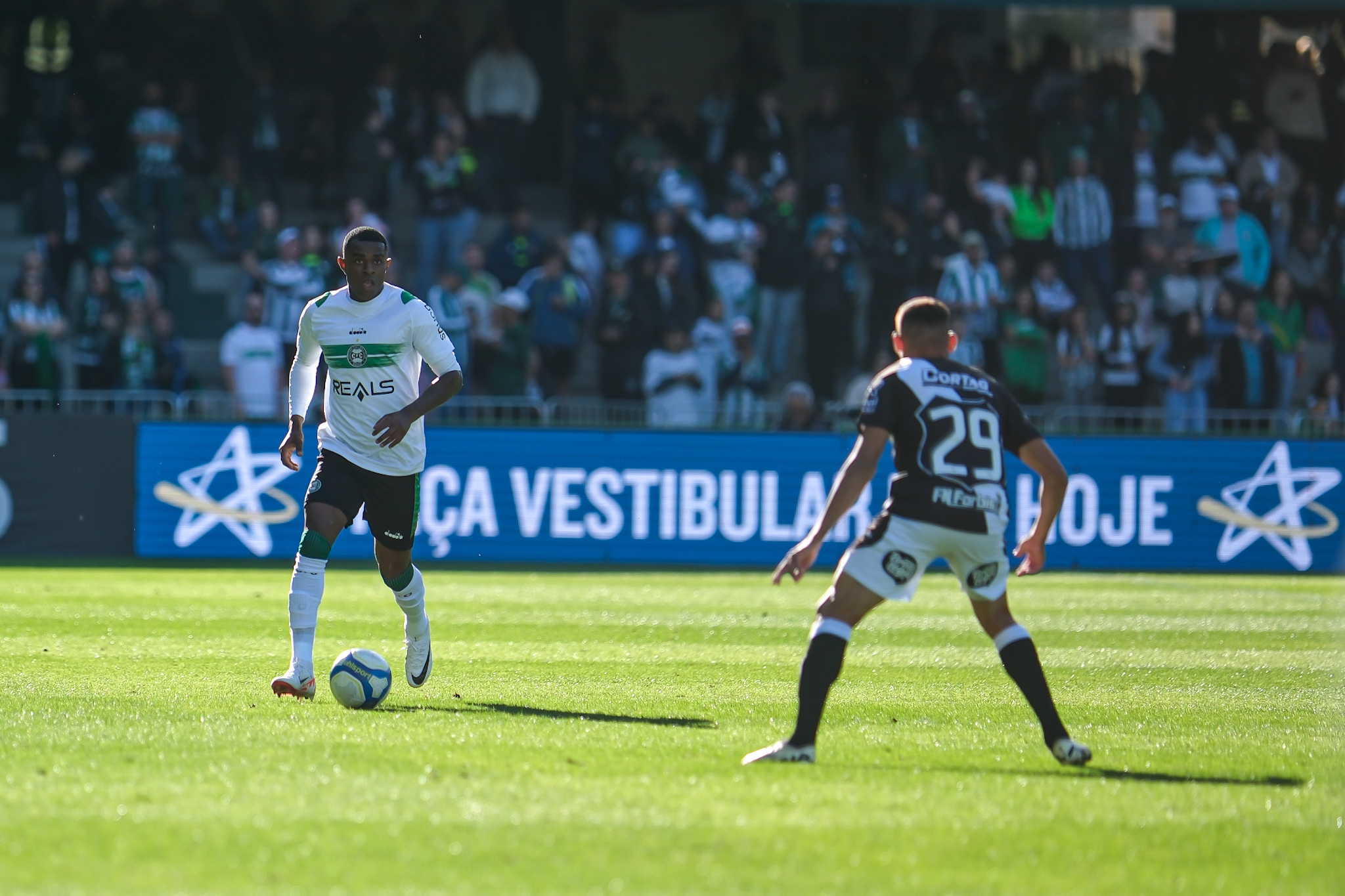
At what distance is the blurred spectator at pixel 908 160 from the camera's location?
73.9ft

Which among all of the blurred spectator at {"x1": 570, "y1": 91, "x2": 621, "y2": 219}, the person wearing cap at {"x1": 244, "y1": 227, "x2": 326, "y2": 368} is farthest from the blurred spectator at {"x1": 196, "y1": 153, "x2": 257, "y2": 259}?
the blurred spectator at {"x1": 570, "y1": 91, "x2": 621, "y2": 219}

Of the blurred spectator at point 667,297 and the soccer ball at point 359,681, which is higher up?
the blurred spectator at point 667,297

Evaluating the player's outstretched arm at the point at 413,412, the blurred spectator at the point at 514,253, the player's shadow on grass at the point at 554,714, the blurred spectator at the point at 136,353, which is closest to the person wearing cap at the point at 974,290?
the blurred spectator at the point at 514,253

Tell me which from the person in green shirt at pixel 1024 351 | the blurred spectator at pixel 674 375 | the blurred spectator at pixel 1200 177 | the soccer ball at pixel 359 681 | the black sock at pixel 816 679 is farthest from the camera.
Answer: the blurred spectator at pixel 1200 177

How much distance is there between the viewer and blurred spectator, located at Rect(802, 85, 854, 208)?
74.2 feet

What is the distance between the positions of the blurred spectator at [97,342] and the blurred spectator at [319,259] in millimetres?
2290

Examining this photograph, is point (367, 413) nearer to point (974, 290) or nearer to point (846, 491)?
point (846, 491)

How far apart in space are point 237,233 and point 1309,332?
47.2 feet

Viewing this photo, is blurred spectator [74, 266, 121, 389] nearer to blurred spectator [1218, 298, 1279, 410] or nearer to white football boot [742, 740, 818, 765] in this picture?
blurred spectator [1218, 298, 1279, 410]

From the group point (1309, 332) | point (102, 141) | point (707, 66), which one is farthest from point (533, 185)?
point (1309, 332)

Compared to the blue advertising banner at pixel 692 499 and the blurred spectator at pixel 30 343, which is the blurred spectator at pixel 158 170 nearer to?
the blurred spectator at pixel 30 343

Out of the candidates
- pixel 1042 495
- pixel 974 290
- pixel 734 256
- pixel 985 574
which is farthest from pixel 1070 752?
pixel 734 256

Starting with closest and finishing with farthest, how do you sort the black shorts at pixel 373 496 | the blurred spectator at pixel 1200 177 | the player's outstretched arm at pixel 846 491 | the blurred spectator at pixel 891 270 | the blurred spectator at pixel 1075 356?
1. the player's outstretched arm at pixel 846 491
2. the black shorts at pixel 373 496
3. the blurred spectator at pixel 1075 356
4. the blurred spectator at pixel 891 270
5. the blurred spectator at pixel 1200 177

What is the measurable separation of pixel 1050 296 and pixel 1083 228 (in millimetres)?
1269
